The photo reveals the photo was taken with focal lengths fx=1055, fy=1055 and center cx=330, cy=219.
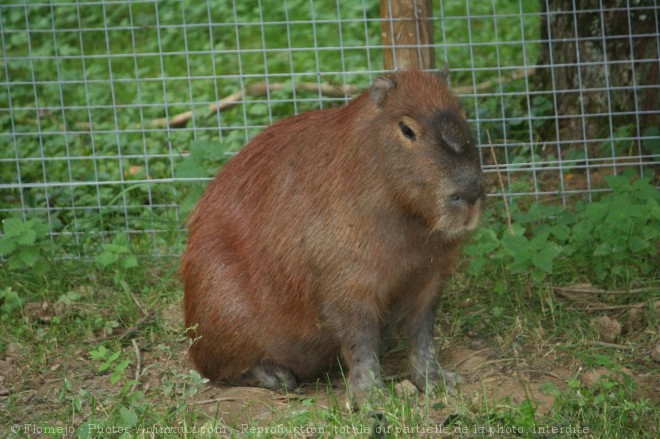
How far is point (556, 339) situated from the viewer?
4.73 meters

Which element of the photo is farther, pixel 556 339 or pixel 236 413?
pixel 556 339

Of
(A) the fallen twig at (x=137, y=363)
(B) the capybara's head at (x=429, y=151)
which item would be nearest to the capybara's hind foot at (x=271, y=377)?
(A) the fallen twig at (x=137, y=363)

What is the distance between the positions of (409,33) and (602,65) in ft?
4.36

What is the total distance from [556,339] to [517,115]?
2506 millimetres

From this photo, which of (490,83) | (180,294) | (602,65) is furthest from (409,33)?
(180,294)

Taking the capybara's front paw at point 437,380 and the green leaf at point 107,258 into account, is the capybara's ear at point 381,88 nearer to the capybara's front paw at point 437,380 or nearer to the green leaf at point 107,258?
the capybara's front paw at point 437,380

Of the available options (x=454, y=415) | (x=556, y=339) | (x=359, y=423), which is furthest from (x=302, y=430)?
(x=556, y=339)

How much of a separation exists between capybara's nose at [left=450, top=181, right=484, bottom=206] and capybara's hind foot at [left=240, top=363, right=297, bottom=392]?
3.85 ft

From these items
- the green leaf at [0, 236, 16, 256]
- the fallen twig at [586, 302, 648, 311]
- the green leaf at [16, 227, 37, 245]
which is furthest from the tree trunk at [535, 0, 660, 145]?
the green leaf at [0, 236, 16, 256]

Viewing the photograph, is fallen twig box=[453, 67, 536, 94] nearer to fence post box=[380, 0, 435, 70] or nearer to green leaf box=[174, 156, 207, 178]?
fence post box=[380, 0, 435, 70]

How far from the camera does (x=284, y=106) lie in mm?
7391

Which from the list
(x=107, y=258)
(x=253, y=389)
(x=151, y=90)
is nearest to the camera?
(x=253, y=389)

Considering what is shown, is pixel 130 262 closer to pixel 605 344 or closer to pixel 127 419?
pixel 127 419

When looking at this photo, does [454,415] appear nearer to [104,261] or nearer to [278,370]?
[278,370]
